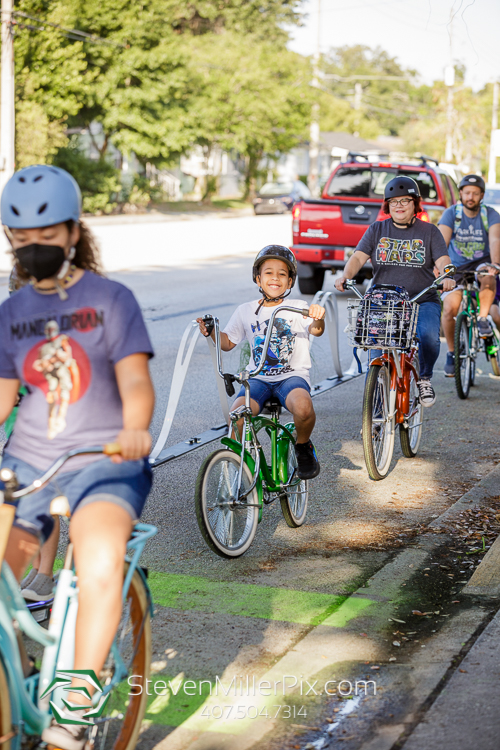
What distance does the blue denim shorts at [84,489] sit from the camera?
9.00 feet

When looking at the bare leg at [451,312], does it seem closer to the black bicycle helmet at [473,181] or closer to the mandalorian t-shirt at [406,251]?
the black bicycle helmet at [473,181]

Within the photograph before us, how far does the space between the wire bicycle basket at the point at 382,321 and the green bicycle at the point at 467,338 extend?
266cm

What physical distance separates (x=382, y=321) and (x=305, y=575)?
2.09m

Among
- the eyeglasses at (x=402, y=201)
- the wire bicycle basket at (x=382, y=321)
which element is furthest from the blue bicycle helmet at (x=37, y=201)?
the eyeglasses at (x=402, y=201)

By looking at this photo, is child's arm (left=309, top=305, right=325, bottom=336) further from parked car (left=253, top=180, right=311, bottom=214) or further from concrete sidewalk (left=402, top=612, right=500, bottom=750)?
parked car (left=253, top=180, right=311, bottom=214)

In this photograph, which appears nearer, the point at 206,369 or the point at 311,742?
the point at 311,742

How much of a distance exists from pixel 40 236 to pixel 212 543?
2.29 metres

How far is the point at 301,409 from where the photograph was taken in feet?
16.7

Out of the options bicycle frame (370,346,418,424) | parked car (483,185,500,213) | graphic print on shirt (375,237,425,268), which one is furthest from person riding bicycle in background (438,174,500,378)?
parked car (483,185,500,213)

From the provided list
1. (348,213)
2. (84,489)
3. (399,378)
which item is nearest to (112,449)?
(84,489)

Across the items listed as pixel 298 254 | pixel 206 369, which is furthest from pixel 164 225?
pixel 206 369

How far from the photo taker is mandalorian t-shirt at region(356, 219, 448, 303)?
695 centimetres

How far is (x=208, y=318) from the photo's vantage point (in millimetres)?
4922

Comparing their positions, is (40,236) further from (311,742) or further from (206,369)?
(206,369)
